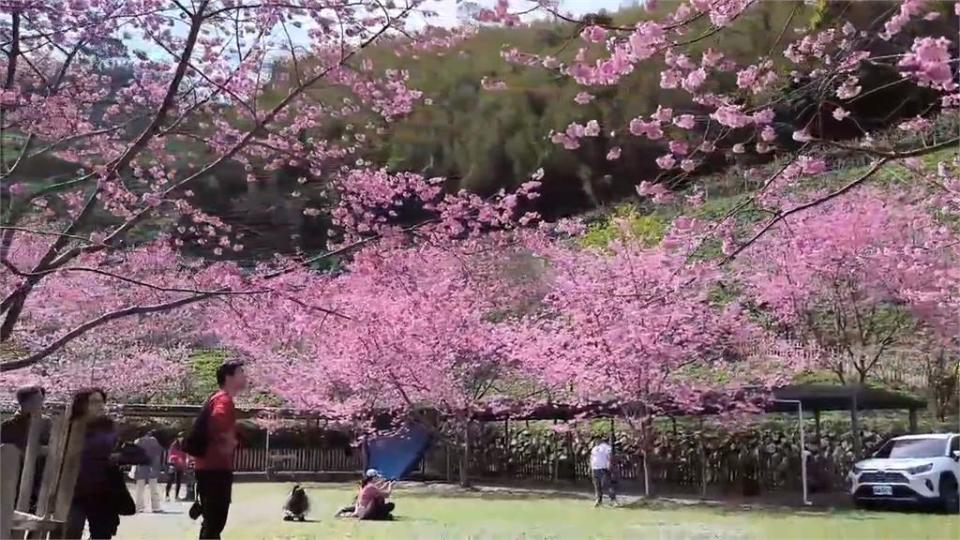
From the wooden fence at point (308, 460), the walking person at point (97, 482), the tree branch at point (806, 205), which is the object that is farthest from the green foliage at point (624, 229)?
the walking person at point (97, 482)

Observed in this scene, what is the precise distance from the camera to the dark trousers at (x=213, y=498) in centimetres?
324

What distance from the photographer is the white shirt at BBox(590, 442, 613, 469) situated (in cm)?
342

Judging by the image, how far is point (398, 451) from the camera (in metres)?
3.46

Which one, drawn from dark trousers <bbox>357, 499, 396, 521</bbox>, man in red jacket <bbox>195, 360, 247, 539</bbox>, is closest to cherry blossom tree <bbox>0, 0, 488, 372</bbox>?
man in red jacket <bbox>195, 360, 247, 539</bbox>

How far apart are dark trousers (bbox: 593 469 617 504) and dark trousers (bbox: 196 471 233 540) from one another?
1.30 meters

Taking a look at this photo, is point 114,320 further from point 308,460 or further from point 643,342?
point 643,342

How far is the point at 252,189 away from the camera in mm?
3572

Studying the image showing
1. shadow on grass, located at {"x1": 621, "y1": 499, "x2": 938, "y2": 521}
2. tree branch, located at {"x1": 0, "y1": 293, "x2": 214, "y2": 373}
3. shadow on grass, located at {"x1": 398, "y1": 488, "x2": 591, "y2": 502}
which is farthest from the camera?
tree branch, located at {"x1": 0, "y1": 293, "x2": 214, "y2": 373}

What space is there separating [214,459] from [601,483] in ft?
4.52

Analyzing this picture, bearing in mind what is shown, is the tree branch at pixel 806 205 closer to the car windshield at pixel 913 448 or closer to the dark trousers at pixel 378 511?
the car windshield at pixel 913 448

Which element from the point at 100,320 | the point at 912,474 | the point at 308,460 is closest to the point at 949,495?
the point at 912,474

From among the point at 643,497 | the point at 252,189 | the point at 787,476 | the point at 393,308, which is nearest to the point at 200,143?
the point at 252,189

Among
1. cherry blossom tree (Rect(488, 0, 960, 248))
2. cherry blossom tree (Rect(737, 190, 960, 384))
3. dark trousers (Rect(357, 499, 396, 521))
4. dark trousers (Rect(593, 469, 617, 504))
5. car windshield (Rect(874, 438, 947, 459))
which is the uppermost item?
cherry blossom tree (Rect(488, 0, 960, 248))

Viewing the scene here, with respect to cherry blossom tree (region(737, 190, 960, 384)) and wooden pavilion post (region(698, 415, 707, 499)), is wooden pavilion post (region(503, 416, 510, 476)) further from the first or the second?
cherry blossom tree (region(737, 190, 960, 384))
